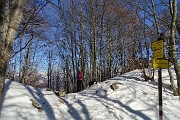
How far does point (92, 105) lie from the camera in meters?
8.27

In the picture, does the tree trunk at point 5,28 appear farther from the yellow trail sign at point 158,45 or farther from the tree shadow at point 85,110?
the tree shadow at point 85,110

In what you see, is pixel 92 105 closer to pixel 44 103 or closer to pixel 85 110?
pixel 85 110

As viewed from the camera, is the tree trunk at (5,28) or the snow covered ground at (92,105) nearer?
the tree trunk at (5,28)

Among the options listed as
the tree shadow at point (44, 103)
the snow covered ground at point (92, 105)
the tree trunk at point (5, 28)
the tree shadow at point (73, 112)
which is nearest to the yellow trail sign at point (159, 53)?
the snow covered ground at point (92, 105)

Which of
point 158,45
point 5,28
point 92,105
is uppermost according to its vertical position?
point 5,28

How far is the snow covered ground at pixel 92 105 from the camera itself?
20.9ft

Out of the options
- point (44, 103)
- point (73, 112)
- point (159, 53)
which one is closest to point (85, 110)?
point (73, 112)

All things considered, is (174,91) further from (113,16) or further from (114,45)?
(114,45)

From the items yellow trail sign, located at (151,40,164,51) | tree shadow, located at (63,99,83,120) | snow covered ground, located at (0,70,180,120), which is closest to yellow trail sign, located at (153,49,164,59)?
yellow trail sign, located at (151,40,164,51)

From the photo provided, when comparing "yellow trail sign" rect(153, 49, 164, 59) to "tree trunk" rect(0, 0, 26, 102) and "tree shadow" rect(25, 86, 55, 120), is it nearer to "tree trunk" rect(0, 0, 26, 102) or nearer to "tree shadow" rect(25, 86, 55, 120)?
"tree trunk" rect(0, 0, 26, 102)

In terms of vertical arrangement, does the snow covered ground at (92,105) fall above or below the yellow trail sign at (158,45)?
below

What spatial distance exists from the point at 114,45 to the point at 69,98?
599 inches

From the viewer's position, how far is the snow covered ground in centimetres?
637

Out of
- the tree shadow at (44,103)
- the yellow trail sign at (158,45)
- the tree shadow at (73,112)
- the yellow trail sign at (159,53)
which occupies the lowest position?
the tree shadow at (73,112)
